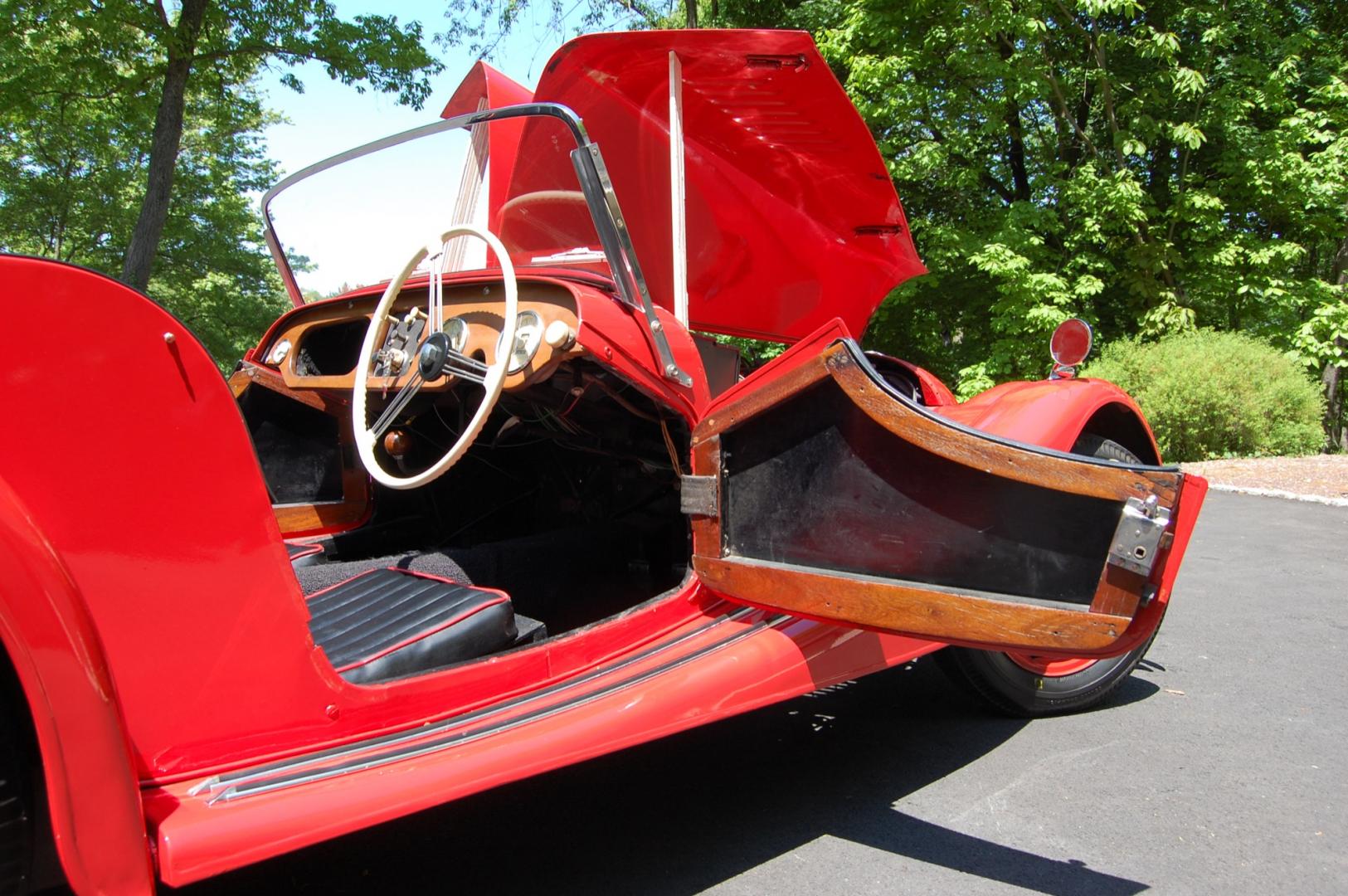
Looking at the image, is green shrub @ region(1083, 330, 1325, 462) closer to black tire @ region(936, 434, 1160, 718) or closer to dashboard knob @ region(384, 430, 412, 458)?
black tire @ region(936, 434, 1160, 718)

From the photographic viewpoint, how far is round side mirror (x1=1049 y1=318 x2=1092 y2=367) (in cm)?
288

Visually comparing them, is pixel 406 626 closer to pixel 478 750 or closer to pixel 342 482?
pixel 478 750

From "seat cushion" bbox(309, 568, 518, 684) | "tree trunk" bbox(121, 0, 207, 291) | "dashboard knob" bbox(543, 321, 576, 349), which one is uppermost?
"tree trunk" bbox(121, 0, 207, 291)

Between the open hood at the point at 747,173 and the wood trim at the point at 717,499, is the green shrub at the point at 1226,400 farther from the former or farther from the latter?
the wood trim at the point at 717,499

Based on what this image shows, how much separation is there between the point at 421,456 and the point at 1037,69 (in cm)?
1105

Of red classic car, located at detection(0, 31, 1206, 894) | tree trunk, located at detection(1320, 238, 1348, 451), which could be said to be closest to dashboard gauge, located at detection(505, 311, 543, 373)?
red classic car, located at detection(0, 31, 1206, 894)

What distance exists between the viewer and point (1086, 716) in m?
3.03

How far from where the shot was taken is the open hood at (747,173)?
257cm

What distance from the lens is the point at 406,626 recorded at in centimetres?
203

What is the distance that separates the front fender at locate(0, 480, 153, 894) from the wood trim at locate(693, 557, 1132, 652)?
1245 mm

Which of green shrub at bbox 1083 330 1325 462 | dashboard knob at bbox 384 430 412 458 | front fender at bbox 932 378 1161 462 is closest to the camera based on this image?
front fender at bbox 932 378 1161 462

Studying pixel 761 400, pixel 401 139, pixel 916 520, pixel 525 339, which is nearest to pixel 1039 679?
pixel 916 520

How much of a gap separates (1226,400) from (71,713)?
11103 mm

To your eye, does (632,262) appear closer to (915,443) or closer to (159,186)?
(915,443)
